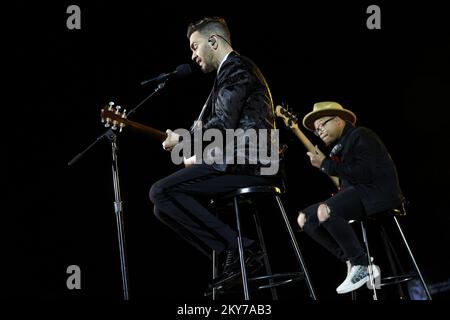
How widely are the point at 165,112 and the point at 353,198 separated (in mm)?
2175

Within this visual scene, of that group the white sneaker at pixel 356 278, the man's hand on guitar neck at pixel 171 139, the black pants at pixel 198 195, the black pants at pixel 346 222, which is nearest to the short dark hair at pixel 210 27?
the man's hand on guitar neck at pixel 171 139

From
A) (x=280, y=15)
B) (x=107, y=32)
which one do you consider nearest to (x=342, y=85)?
(x=280, y=15)

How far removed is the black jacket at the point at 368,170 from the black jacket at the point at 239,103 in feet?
2.47

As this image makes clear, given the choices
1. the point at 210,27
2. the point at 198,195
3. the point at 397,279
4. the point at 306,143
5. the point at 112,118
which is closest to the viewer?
the point at 112,118

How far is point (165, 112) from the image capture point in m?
4.64

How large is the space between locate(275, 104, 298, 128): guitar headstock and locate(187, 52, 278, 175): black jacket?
1.35 metres

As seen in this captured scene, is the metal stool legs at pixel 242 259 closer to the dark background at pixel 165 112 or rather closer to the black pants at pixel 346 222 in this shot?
the black pants at pixel 346 222

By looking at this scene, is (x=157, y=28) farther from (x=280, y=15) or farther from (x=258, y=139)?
(x=258, y=139)

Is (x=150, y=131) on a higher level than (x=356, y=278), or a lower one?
higher

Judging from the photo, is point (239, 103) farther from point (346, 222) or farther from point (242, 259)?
point (346, 222)

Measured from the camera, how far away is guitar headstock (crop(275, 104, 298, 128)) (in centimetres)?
401

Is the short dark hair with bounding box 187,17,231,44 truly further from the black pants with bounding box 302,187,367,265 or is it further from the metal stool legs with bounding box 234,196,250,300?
the black pants with bounding box 302,187,367,265

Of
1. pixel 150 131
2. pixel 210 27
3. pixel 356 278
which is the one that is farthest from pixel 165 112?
pixel 356 278

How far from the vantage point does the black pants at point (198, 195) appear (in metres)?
2.54
